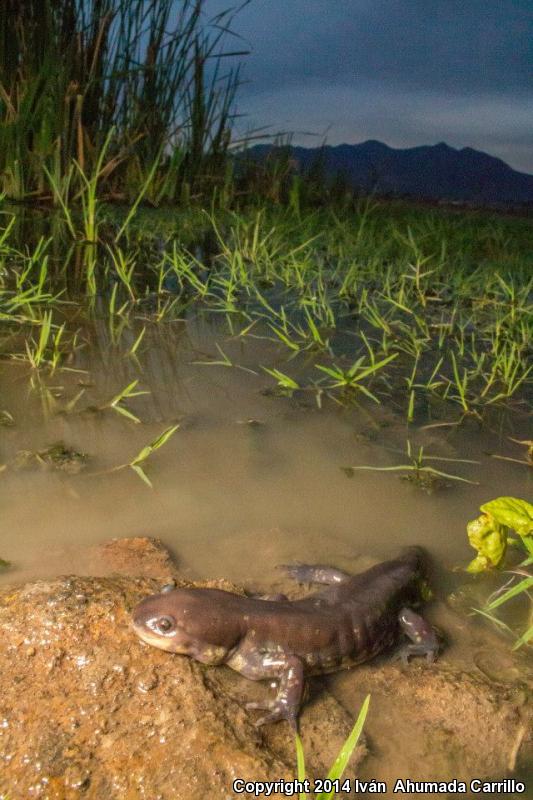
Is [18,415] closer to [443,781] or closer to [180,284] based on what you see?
[443,781]

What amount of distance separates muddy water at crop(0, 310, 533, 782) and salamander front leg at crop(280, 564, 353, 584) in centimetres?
4

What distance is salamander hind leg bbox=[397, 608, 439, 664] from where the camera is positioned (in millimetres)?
2145

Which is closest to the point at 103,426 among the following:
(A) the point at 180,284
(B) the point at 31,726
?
(B) the point at 31,726

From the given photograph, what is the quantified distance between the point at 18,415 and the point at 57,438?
0.92 feet

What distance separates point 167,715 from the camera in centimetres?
173

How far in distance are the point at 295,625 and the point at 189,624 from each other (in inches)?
13.9

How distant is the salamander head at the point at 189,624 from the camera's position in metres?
1.91

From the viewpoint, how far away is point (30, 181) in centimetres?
780

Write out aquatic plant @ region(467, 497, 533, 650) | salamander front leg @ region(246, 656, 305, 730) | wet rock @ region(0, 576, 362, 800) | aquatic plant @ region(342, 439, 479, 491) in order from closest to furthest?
1. wet rock @ region(0, 576, 362, 800)
2. salamander front leg @ region(246, 656, 305, 730)
3. aquatic plant @ region(467, 497, 533, 650)
4. aquatic plant @ region(342, 439, 479, 491)

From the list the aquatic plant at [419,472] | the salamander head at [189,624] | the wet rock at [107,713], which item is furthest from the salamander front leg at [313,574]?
the aquatic plant at [419,472]

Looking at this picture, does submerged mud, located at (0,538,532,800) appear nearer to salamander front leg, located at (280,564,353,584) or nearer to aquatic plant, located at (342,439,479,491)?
salamander front leg, located at (280,564,353,584)

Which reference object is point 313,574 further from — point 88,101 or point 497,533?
point 88,101

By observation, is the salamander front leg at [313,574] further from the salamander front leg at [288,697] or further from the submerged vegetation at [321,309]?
the submerged vegetation at [321,309]

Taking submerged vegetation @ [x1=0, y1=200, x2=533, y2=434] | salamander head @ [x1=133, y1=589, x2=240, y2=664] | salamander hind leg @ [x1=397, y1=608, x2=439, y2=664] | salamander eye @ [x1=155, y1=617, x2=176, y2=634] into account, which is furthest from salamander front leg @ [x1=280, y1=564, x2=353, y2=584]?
submerged vegetation @ [x1=0, y1=200, x2=533, y2=434]
